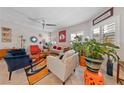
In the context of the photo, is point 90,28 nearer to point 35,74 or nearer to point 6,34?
point 35,74

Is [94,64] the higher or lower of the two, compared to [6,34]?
lower

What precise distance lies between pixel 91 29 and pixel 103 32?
2.80 ft

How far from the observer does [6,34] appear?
4.62 metres

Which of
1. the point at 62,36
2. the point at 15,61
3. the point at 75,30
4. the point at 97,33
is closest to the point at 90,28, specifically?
the point at 97,33

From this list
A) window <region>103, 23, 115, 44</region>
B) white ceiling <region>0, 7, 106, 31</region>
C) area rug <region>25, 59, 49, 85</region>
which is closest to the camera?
area rug <region>25, 59, 49, 85</region>

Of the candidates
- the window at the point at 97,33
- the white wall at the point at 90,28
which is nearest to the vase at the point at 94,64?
the white wall at the point at 90,28

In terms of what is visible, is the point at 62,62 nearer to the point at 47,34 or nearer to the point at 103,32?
the point at 103,32

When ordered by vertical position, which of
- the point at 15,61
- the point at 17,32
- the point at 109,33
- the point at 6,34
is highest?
the point at 17,32

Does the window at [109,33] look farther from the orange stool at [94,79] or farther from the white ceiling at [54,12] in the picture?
the orange stool at [94,79]

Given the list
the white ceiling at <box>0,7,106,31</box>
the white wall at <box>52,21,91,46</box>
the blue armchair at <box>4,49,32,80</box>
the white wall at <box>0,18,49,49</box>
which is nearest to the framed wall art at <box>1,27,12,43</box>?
the white wall at <box>0,18,49,49</box>

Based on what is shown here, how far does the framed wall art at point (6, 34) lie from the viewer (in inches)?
174

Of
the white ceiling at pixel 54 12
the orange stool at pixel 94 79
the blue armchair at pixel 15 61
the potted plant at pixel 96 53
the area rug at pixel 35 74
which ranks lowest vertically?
the area rug at pixel 35 74

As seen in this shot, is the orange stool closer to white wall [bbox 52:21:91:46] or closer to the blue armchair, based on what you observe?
the blue armchair

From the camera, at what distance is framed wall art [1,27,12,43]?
174 inches
